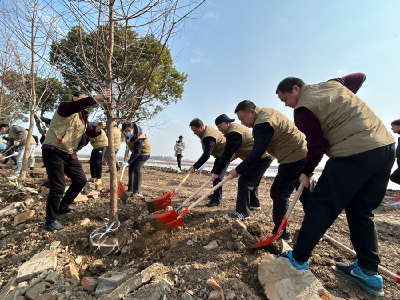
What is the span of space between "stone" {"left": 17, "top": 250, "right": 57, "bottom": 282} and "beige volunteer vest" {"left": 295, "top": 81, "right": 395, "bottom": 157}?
9.19 ft

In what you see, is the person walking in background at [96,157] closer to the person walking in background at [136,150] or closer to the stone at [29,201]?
the person walking in background at [136,150]

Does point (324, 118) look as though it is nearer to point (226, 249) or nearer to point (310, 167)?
point (310, 167)

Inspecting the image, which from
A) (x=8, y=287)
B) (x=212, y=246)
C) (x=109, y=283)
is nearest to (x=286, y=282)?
(x=212, y=246)

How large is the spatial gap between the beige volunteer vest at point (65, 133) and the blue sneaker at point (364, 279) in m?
3.44

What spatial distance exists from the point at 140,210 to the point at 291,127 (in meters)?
2.81

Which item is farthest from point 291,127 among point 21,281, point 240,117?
point 21,281

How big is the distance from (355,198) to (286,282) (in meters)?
0.94

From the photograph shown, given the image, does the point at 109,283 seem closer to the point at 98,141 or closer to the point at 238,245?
the point at 238,245

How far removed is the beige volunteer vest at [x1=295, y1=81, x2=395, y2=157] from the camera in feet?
5.48

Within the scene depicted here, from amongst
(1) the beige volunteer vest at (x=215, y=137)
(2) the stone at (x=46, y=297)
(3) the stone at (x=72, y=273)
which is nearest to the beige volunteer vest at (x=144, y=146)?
(1) the beige volunteer vest at (x=215, y=137)

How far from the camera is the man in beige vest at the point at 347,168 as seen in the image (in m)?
1.67

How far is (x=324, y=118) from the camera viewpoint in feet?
5.88

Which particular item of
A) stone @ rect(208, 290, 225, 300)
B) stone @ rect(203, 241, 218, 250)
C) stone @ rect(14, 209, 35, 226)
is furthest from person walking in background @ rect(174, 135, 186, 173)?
stone @ rect(208, 290, 225, 300)

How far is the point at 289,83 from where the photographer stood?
2150mm
